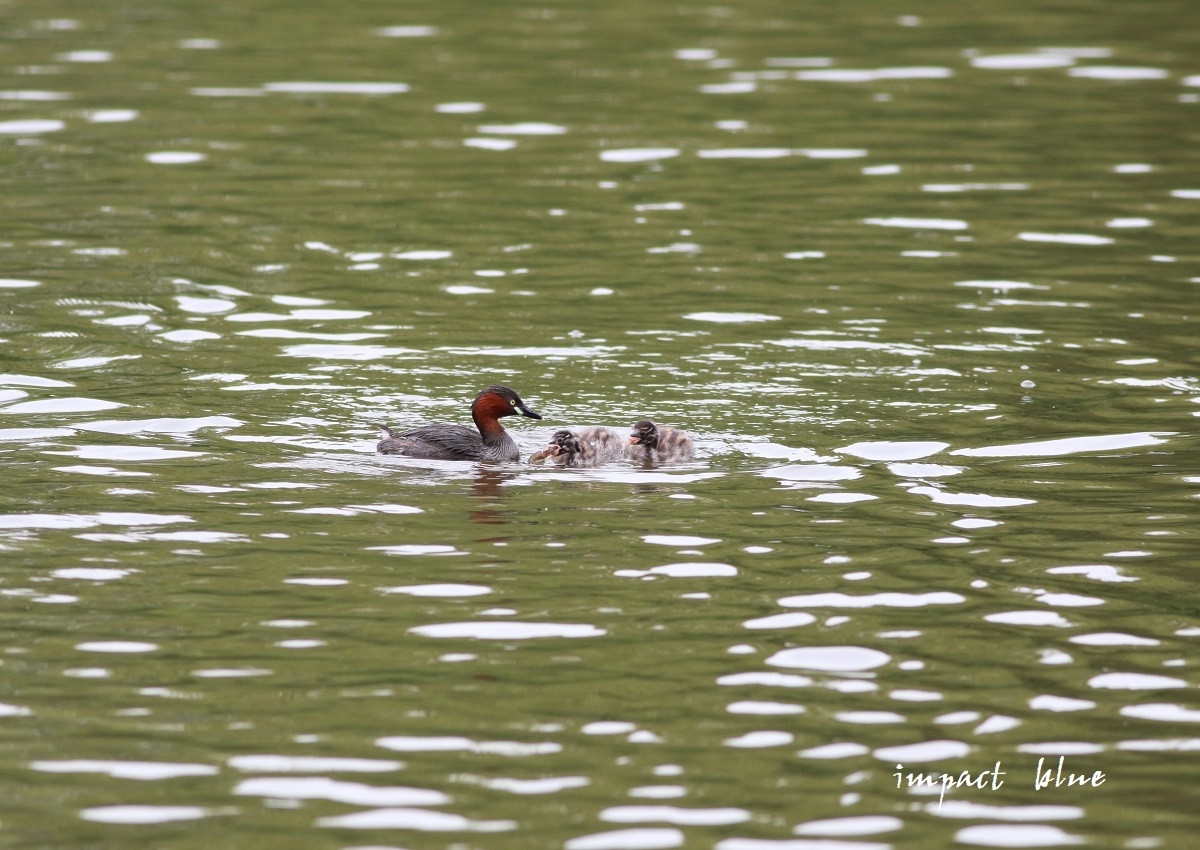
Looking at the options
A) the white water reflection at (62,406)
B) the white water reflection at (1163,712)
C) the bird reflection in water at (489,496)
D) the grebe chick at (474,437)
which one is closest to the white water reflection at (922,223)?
the grebe chick at (474,437)

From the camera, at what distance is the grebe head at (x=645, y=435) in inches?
504

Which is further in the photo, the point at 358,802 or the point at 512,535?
the point at 512,535

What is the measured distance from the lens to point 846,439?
1347cm

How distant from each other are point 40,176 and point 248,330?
6702 mm

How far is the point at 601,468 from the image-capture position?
1301 cm

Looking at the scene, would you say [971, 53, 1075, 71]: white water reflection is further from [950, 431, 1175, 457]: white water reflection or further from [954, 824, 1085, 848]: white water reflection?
[954, 824, 1085, 848]: white water reflection

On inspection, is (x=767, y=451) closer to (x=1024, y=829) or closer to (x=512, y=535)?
(x=512, y=535)

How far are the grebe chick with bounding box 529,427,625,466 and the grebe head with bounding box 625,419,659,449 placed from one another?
6.4 inches

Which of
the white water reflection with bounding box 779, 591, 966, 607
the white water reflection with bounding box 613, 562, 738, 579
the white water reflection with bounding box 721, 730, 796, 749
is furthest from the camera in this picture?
the white water reflection with bounding box 613, 562, 738, 579

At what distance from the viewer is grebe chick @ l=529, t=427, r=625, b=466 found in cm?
1304

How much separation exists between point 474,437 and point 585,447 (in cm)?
85

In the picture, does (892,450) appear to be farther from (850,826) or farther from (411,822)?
(411,822)

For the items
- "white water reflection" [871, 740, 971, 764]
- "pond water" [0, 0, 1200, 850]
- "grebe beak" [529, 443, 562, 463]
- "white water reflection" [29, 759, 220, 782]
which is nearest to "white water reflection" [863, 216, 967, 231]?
"pond water" [0, 0, 1200, 850]

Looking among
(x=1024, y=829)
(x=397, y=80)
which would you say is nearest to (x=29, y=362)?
(x=1024, y=829)
